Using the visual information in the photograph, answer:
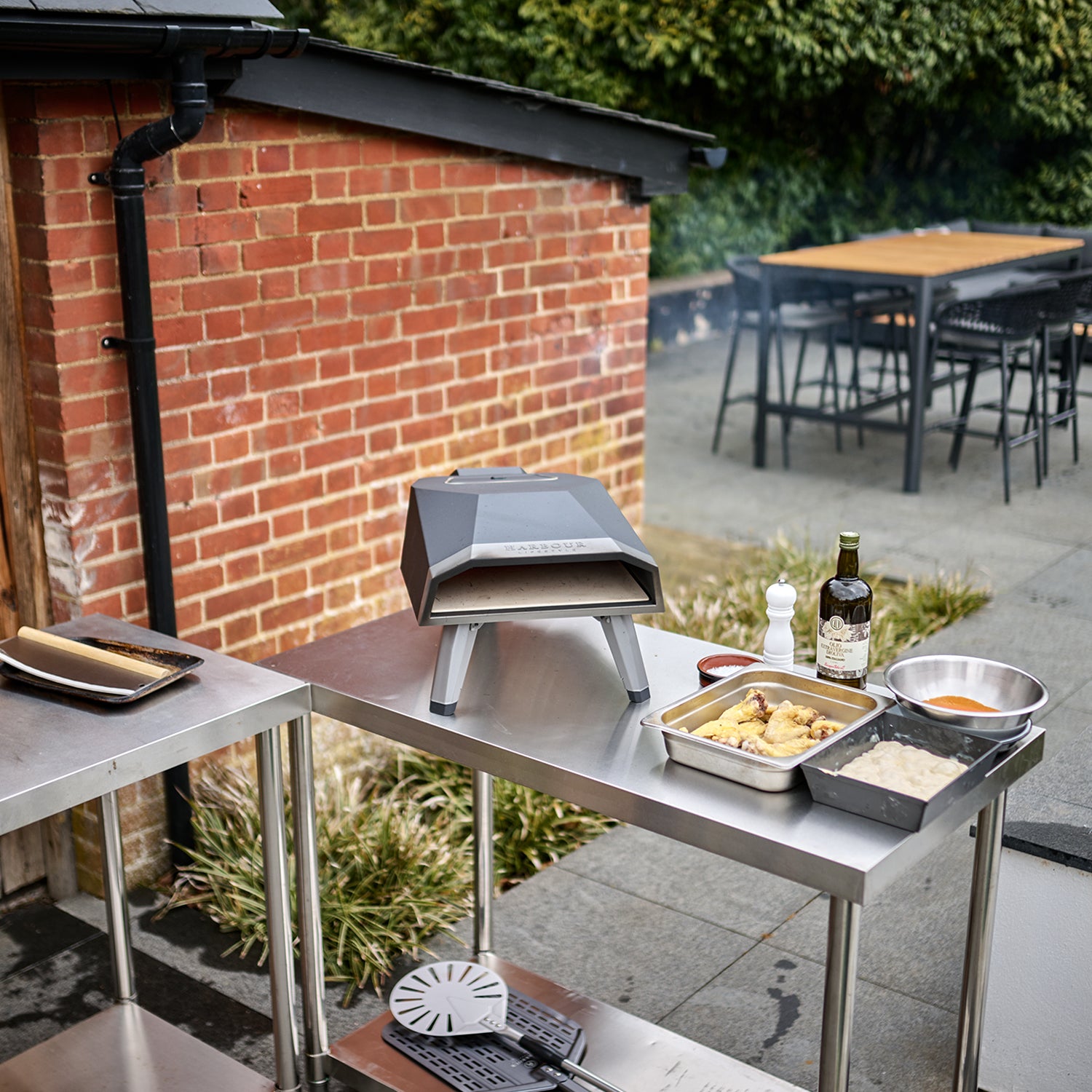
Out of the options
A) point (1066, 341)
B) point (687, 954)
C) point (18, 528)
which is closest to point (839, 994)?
point (687, 954)

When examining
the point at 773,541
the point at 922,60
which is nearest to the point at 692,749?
the point at 773,541

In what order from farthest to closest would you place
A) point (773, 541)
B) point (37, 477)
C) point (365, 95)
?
point (773, 541) → point (365, 95) → point (37, 477)

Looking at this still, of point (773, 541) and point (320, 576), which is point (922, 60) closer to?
point (773, 541)

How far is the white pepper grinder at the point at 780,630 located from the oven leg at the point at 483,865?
95 cm

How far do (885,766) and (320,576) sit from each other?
2.52m

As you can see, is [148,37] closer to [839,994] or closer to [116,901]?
[116,901]

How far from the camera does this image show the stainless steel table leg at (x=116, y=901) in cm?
317

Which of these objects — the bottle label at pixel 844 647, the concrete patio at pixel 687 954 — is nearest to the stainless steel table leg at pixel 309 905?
the concrete patio at pixel 687 954

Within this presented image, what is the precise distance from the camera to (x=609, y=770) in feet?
7.55

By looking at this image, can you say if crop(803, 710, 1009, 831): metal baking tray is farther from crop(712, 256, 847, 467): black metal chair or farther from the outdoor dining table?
crop(712, 256, 847, 467): black metal chair

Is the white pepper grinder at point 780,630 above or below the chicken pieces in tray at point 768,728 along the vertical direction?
above

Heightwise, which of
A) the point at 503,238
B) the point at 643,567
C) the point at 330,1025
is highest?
the point at 503,238

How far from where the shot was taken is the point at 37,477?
143 inches

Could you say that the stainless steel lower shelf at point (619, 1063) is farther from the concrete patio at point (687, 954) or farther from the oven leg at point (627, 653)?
the oven leg at point (627, 653)
